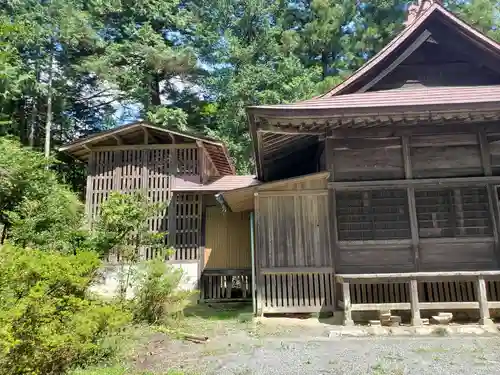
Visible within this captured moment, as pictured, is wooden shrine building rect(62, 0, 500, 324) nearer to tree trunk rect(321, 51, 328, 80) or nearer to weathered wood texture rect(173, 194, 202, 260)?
weathered wood texture rect(173, 194, 202, 260)

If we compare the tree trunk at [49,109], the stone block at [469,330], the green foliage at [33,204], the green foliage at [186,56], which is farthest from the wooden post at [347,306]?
the tree trunk at [49,109]

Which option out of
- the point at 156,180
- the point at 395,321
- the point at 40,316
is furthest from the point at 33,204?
the point at 395,321

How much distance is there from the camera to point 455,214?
774 cm

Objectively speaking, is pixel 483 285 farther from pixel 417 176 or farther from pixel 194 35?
pixel 194 35

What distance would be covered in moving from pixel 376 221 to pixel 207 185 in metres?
6.30

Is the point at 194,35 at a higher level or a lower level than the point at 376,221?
higher

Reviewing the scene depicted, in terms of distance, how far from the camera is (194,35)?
77.0 feet

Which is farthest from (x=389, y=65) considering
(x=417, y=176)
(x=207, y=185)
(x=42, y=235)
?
(x=42, y=235)

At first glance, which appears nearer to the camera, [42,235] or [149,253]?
[42,235]

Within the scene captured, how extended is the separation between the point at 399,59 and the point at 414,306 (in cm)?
510

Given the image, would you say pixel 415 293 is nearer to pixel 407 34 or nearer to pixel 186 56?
pixel 407 34

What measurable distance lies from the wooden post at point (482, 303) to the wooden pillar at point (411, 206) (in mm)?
1057

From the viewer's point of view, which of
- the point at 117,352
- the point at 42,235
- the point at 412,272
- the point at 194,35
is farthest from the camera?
the point at 194,35

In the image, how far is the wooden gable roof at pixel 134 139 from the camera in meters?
12.6
